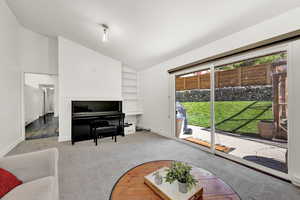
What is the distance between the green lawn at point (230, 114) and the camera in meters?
2.14

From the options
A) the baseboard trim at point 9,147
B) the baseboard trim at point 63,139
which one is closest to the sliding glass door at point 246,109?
the baseboard trim at point 63,139

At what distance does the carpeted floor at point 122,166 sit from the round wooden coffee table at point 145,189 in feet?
2.12

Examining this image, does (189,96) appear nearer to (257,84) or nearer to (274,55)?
(257,84)

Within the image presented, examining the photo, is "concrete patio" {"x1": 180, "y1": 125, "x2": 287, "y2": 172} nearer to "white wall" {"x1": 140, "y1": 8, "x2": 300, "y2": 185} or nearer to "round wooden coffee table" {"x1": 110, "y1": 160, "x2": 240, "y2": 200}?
"white wall" {"x1": 140, "y1": 8, "x2": 300, "y2": 185}

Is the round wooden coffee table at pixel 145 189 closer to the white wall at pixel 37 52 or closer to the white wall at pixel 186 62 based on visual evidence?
the white wall at pixel 186 62

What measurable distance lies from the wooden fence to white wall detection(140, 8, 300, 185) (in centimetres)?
38

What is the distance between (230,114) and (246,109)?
0.29 meters

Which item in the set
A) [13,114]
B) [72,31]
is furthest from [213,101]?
[13,114]

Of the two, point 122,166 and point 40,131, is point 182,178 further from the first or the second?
point 40,131

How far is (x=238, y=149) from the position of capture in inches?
95.6

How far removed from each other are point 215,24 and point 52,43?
4789 mm

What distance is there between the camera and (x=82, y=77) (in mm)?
3891

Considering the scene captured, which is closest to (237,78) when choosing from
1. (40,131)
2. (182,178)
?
(182,178)

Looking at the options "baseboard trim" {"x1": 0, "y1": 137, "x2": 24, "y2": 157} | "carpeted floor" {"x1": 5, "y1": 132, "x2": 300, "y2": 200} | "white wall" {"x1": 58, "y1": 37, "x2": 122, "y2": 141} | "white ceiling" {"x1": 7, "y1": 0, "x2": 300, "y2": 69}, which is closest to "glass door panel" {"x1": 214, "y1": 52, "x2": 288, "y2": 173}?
"carpeted floor" {"x1": 5, "y1": 132, "x2": 300, "y2": 200}
